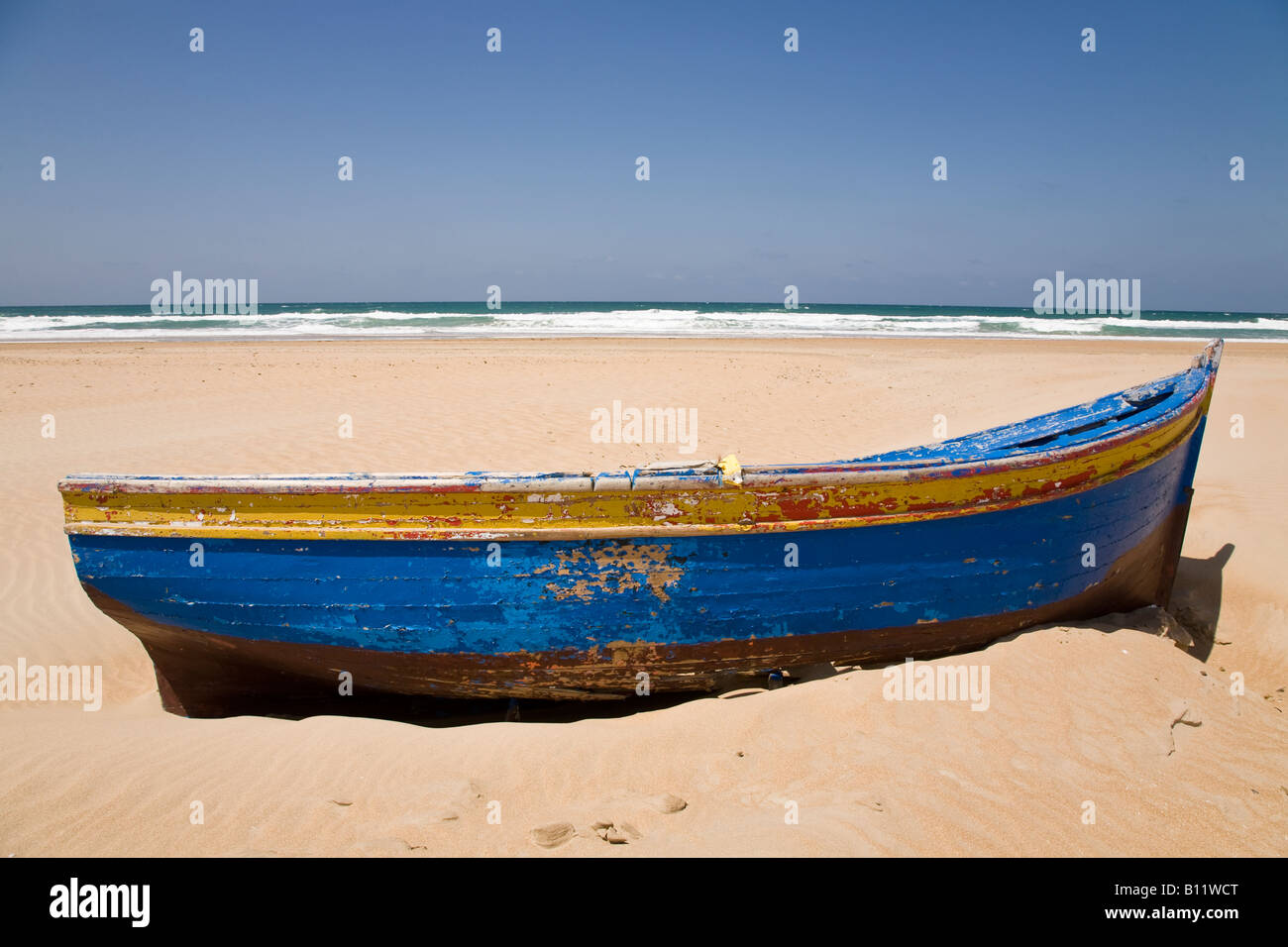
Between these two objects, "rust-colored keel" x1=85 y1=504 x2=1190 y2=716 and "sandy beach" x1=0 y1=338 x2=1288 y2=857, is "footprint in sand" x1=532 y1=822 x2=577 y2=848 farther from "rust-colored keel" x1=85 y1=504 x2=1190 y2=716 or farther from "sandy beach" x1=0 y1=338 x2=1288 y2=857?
"rust-colored keel" x1=85 y1=504 x2=1190 y2=716

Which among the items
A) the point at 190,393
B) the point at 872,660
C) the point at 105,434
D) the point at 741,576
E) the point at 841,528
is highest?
the point at 190,393

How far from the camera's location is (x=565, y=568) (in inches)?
135

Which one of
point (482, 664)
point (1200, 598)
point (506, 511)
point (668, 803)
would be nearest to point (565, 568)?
point (506, 511)

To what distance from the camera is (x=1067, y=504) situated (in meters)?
3.90

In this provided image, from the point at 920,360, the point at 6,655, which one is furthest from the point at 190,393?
the point at 920,360

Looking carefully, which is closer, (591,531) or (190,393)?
(591,531)

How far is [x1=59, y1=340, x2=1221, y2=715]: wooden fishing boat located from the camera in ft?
11.1

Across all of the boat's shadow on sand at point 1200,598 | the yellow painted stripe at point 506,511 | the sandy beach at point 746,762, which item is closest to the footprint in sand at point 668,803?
the sandy beach at point 746,762

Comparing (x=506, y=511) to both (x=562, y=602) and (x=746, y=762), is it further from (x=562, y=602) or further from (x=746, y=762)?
(x=746, y=762)

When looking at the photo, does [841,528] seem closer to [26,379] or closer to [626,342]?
[26,379]

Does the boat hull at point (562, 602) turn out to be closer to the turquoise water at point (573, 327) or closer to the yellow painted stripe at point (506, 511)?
the yellow painted stripe at point (506, 511)

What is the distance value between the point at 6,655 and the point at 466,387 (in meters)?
9.94

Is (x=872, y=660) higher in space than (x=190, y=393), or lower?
lower

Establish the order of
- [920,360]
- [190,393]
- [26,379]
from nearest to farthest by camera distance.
Result: [190,393] → [26,379] → [920,360]
